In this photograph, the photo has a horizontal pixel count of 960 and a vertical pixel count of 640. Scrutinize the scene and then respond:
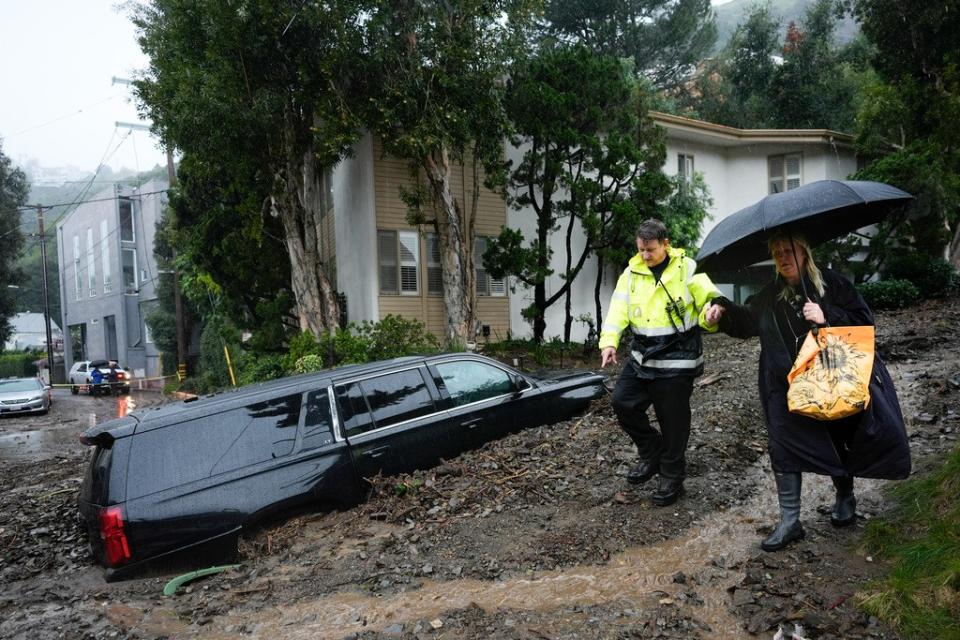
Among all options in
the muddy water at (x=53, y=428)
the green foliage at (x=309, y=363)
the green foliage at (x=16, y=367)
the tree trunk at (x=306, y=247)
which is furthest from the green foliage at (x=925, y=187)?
the green foliage at (x=16, y=367)

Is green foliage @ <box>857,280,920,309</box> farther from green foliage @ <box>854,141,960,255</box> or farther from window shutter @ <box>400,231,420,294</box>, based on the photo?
window shutter @ <box>400,231,420,294</box>

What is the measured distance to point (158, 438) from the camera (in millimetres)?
4754

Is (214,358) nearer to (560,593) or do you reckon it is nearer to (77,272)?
(560,593)

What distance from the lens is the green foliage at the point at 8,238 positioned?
3372 cm

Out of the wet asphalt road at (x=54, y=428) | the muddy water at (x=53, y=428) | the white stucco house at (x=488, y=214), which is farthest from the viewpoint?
the white stucco house at (x=488, y=214)

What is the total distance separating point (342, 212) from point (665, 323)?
48.2 ft

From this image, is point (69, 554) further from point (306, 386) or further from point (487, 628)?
point (487, 628)

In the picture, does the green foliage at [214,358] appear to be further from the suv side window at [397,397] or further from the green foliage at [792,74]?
the green foliage at [792,74]

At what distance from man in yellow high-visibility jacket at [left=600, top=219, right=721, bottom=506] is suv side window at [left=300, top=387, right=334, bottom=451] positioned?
2246 mm

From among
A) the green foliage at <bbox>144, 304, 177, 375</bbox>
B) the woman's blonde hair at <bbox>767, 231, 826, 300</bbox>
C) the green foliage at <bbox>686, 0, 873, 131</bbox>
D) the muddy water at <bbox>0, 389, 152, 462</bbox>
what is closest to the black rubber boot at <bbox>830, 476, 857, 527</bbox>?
the woman's blonde hair at <bbox>767, 231, 826, 300</bbox>

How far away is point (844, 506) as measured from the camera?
163 inches

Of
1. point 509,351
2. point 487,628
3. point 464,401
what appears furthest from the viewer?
point 509,351

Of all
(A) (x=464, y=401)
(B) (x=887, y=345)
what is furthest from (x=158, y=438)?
(B) (x=887, y=345)

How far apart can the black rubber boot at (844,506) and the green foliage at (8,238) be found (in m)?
38.6
